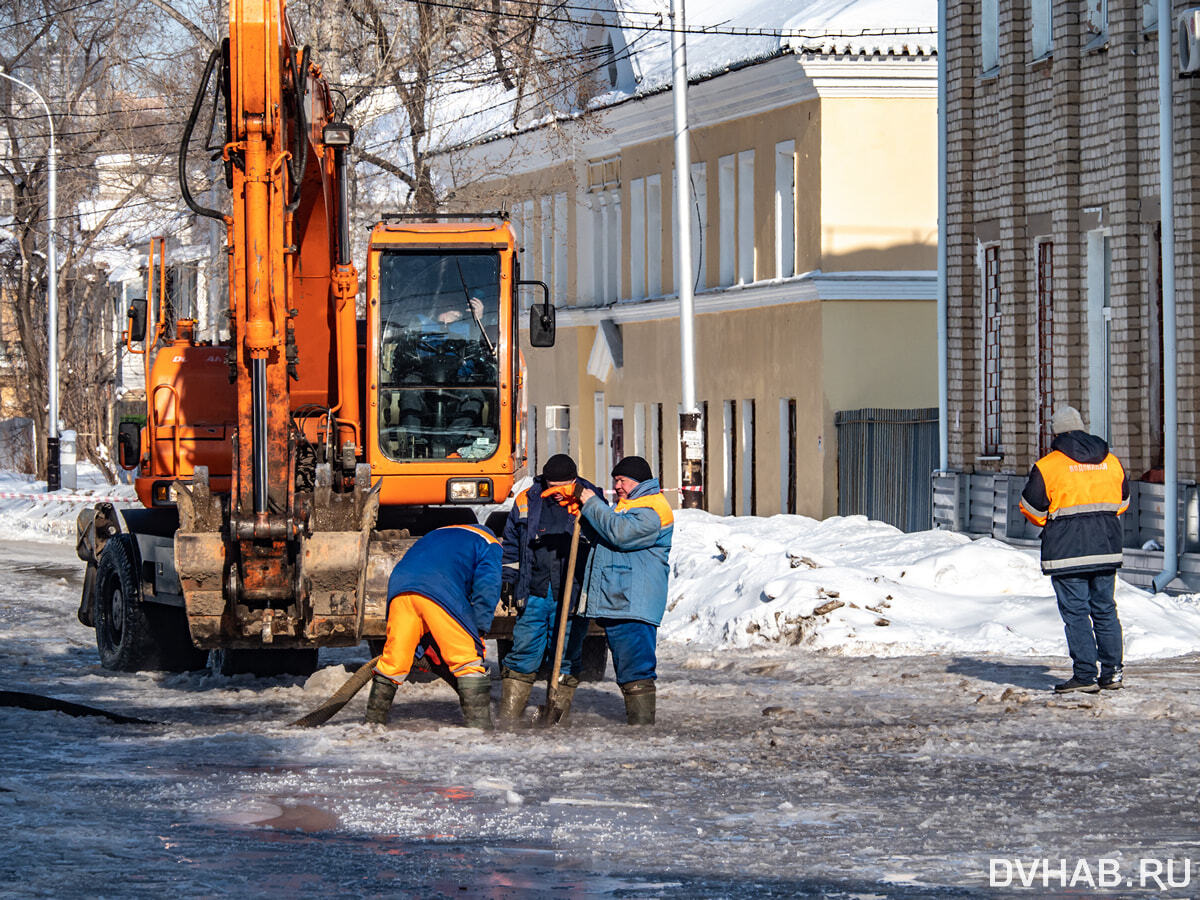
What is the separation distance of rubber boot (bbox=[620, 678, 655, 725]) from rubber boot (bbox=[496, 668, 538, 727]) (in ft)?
2.18

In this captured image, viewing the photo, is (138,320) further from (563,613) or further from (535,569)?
(563,613)

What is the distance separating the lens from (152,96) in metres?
44.2

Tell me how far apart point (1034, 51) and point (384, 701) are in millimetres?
14152

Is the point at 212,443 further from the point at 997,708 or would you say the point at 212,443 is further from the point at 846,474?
the point at 846,474

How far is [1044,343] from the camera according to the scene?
23250 mm

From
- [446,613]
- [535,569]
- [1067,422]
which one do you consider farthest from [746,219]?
[446,613]

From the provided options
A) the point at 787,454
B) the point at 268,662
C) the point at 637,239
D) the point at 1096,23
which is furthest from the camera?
the point at 637,239

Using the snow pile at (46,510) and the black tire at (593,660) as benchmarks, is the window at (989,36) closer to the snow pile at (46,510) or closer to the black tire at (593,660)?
the black tire at (593,660)

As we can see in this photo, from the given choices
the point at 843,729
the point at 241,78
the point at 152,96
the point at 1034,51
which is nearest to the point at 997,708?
the point at 843,729

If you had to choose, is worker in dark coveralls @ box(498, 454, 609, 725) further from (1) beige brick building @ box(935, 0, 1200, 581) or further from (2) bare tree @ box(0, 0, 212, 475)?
(2) bare tree @ box(0, 0, 212, 475)

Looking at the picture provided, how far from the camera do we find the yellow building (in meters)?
30.1

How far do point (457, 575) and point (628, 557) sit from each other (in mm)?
1016

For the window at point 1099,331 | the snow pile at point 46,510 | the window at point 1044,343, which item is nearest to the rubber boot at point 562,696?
the window at point 1099,331

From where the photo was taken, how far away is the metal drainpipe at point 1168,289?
746 inches
